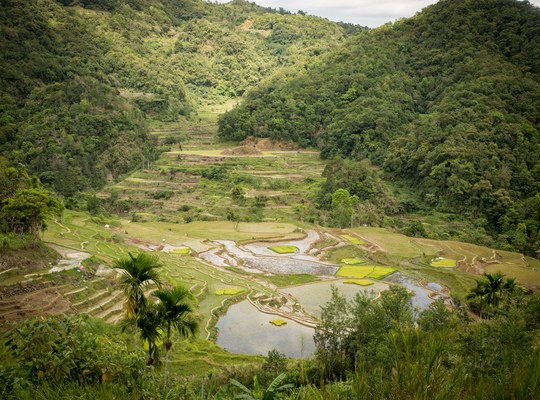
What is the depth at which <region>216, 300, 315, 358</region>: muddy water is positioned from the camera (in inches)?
786

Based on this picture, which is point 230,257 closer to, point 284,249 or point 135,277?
point 284,249

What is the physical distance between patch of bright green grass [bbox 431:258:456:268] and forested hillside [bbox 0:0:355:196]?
38036 mm

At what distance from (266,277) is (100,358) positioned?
2494cm

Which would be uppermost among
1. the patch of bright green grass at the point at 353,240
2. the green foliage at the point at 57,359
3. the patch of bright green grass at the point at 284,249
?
the green foliage at the point at 57,359

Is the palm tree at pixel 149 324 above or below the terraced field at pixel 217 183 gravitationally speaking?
above

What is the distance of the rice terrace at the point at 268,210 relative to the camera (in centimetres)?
576

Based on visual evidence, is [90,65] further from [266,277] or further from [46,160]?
[266,277]

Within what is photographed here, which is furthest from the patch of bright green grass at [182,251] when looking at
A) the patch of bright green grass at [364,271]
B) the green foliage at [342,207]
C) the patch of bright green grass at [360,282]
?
the green foliage at [342,207]

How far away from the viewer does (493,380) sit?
308 cm

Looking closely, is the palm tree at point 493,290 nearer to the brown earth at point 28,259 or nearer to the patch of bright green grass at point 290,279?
the patch of bright green grass at point 290,279

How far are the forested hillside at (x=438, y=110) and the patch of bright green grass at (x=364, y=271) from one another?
1307 centimetres

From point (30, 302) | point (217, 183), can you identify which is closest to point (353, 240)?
point (217, 183)

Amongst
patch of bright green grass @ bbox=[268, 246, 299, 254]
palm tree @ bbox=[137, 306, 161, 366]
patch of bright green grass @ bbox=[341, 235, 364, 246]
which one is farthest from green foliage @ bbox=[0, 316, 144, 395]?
patch of bright green grass @ bbox=[341, 235, 364, 246]

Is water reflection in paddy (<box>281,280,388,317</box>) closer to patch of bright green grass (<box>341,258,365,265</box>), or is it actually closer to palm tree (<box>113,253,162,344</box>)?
patch of bright green grass (<box>341,258,365,265</box>)
